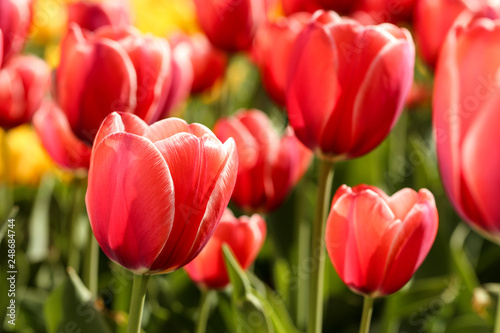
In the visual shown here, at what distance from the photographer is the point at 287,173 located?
0.90m

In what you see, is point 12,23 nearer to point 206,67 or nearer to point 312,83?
point 312,83

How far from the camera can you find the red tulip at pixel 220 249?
775 millimetres

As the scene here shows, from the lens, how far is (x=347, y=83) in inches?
25.4

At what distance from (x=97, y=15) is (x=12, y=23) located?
0.25m

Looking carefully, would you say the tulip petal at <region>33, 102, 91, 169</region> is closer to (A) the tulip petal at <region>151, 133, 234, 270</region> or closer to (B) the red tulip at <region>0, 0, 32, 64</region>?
(B) the red tulip at <region>0, 0, 32, 64</region>

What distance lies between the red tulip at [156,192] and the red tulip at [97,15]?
523mm

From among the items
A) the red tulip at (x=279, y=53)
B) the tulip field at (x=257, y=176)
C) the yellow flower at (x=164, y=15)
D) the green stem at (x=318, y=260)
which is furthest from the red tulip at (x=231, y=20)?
the yellow flower at (x=164, y=15)

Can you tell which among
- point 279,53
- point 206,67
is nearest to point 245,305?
point 279,53

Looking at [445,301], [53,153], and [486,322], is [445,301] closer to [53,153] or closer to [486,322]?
[486,322]

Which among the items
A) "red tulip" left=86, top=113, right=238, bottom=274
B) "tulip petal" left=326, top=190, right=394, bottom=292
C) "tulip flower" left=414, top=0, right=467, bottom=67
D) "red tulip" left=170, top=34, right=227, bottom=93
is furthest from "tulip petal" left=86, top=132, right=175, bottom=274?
"red tulip" left=170, top=34, right=227, bottom=93

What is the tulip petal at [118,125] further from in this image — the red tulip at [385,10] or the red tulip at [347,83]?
the red tulip at [385,10]

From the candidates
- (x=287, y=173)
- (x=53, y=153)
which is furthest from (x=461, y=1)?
(x=53, y=153)

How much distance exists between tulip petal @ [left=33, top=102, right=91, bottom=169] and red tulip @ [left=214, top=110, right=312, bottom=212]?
0.58 ft

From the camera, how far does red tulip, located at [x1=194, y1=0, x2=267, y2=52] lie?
108cm
